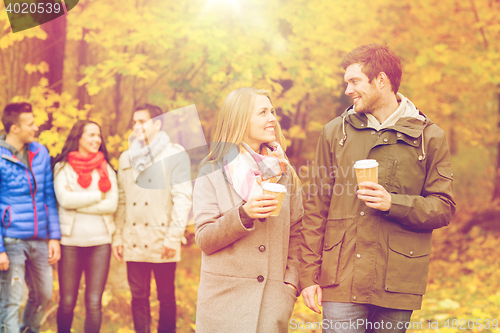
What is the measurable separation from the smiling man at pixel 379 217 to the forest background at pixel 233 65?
2.92m

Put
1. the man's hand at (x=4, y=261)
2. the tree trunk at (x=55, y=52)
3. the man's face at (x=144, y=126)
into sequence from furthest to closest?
the tree trunk at (x=55, y=52), the man's face at (x=144, y=126), the man's hand at (x=4, y=261)

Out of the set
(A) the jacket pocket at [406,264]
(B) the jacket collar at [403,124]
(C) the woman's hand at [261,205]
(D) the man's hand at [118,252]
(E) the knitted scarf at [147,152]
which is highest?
(B) the jacket collar at [403,124]

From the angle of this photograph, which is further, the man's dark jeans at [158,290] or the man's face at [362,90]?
the man's dark jeans at [158,290]

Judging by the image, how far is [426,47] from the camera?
7305 millimetres

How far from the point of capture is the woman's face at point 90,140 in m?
4.23

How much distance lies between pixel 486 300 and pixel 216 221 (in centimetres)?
528

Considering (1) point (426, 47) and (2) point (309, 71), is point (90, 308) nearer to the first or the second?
(2) point (309, 71)

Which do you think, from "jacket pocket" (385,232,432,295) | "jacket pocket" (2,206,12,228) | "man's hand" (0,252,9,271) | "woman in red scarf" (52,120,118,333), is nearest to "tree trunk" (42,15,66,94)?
"woman in red scarf" (52,120,118,333)

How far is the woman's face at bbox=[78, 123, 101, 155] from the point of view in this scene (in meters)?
4.23

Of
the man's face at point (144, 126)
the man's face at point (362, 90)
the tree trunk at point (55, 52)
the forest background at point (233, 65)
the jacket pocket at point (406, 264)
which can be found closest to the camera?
the jacket pocket at point (406, 264)

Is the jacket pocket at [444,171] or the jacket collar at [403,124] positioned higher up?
the jacket collar at [403,124]

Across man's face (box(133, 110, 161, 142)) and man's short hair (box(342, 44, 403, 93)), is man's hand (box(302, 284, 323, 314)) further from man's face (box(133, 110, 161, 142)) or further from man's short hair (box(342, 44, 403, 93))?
man's face (box(133, 110, 161, 142))

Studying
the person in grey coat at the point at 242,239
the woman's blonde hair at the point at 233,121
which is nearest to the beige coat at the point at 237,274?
the person in grey coat at the point at 242,239

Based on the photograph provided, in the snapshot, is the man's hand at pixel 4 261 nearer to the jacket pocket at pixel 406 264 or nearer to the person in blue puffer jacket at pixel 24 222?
the person in blue puffer jacket at pixel 24 222
